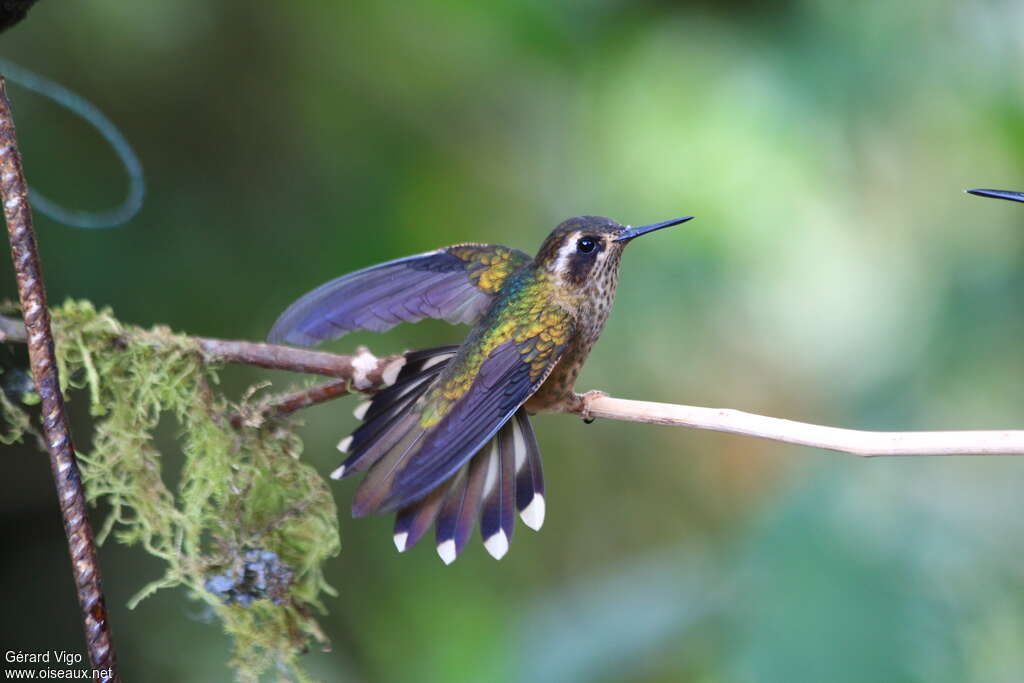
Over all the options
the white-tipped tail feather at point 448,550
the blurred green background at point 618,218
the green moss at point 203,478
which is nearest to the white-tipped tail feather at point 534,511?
the white-tipped tail feather at point 448,550

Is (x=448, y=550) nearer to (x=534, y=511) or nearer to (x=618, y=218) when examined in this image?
(x=534, y=511)

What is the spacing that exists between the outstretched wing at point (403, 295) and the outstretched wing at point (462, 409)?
0.48ft

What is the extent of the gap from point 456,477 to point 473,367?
0.68 feet

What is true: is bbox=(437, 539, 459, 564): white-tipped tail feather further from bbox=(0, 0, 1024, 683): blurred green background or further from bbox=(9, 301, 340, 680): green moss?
bbox=(0, 0, 1024, 683): blurred green background

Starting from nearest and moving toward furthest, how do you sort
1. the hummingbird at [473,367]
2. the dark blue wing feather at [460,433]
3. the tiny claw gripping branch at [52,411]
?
the tiny claw gripping branch at [52,411] → the dark blue wing feather at [460,433] → the hummingbird at [473,367]

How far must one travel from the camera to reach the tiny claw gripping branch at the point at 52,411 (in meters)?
1.29

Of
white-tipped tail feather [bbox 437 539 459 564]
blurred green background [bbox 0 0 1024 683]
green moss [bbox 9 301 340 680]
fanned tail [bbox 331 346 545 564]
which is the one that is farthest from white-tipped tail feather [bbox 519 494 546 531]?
blurred green background [bbox 0 0 1024 683]

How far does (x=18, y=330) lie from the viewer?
1.65 meters

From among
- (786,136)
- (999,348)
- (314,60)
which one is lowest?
(999,348)

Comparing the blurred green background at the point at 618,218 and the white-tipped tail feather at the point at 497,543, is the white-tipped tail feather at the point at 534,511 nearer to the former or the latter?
the white-tipped tail feather at the point at 497,543

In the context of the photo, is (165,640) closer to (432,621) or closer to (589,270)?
(432,621)

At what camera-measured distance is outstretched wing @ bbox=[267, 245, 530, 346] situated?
6.49 feet

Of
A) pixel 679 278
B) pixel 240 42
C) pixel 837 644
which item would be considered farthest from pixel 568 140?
pixel 837 644

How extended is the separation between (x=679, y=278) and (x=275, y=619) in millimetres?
1715
